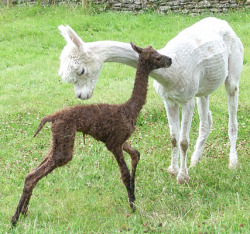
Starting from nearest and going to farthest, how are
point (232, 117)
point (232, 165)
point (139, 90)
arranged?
point (139, 90)
point (232, 165)
point (232, 117)

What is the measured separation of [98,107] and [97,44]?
0.65 m

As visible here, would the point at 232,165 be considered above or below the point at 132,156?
below

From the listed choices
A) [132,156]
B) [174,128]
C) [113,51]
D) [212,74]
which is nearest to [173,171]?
[174,128]

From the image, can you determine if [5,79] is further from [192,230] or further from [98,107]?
[192,230]

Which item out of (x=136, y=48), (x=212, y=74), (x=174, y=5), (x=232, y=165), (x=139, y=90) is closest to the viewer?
(x=136, y=48)

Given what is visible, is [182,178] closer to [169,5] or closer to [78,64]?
[78,64]

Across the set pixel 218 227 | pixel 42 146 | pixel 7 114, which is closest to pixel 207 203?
pixel 218 227

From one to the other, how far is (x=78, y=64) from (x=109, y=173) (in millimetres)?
1965

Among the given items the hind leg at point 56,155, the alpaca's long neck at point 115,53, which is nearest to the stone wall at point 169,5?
the alpaca's long neck at point 115,53

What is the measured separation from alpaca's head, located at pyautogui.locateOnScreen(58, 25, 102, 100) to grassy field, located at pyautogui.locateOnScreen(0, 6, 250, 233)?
129 cm

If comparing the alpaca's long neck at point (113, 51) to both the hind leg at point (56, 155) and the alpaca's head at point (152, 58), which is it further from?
the hind leg at point (56, 155)

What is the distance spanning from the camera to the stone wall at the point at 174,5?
14.8 meters

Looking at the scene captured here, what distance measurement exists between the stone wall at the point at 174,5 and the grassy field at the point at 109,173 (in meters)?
3.51

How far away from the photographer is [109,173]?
580cm
